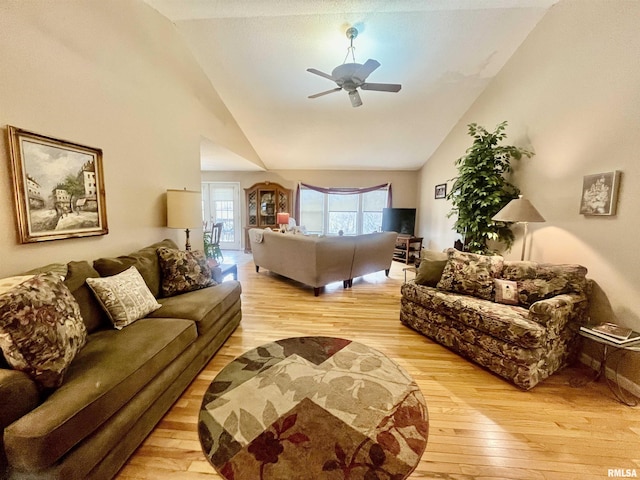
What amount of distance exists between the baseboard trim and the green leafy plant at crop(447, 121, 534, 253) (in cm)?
143

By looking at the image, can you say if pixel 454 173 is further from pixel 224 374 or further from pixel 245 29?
pixel 224 374

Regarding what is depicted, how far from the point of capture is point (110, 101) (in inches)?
94.0

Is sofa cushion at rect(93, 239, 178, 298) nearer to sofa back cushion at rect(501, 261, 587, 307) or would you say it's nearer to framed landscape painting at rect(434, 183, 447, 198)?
sofa back cushion at rect(501, 261, 587, 307)

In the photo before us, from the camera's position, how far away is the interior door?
7.64m

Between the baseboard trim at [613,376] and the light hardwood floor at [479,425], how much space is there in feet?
0.33

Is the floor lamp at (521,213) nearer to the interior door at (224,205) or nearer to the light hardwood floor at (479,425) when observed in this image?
the light hardwood floor at (479,425)

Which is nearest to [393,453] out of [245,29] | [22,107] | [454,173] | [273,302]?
[273,302]

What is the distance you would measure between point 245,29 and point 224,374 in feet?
12.0

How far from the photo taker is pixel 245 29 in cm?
309

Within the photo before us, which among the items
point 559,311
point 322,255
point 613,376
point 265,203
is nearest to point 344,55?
point 322,255

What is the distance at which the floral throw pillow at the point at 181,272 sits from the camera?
2.52m

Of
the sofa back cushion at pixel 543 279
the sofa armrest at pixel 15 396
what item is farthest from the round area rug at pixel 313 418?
the sofa back cushion at pixel 543 279

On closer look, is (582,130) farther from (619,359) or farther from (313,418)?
(313,418)

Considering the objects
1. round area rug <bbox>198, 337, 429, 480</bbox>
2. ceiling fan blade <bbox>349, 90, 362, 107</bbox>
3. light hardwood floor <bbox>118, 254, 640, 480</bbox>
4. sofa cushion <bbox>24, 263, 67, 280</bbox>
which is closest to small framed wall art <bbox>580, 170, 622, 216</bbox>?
light hardwood floor <bbox>118, 254, 640, 480</bbox>
